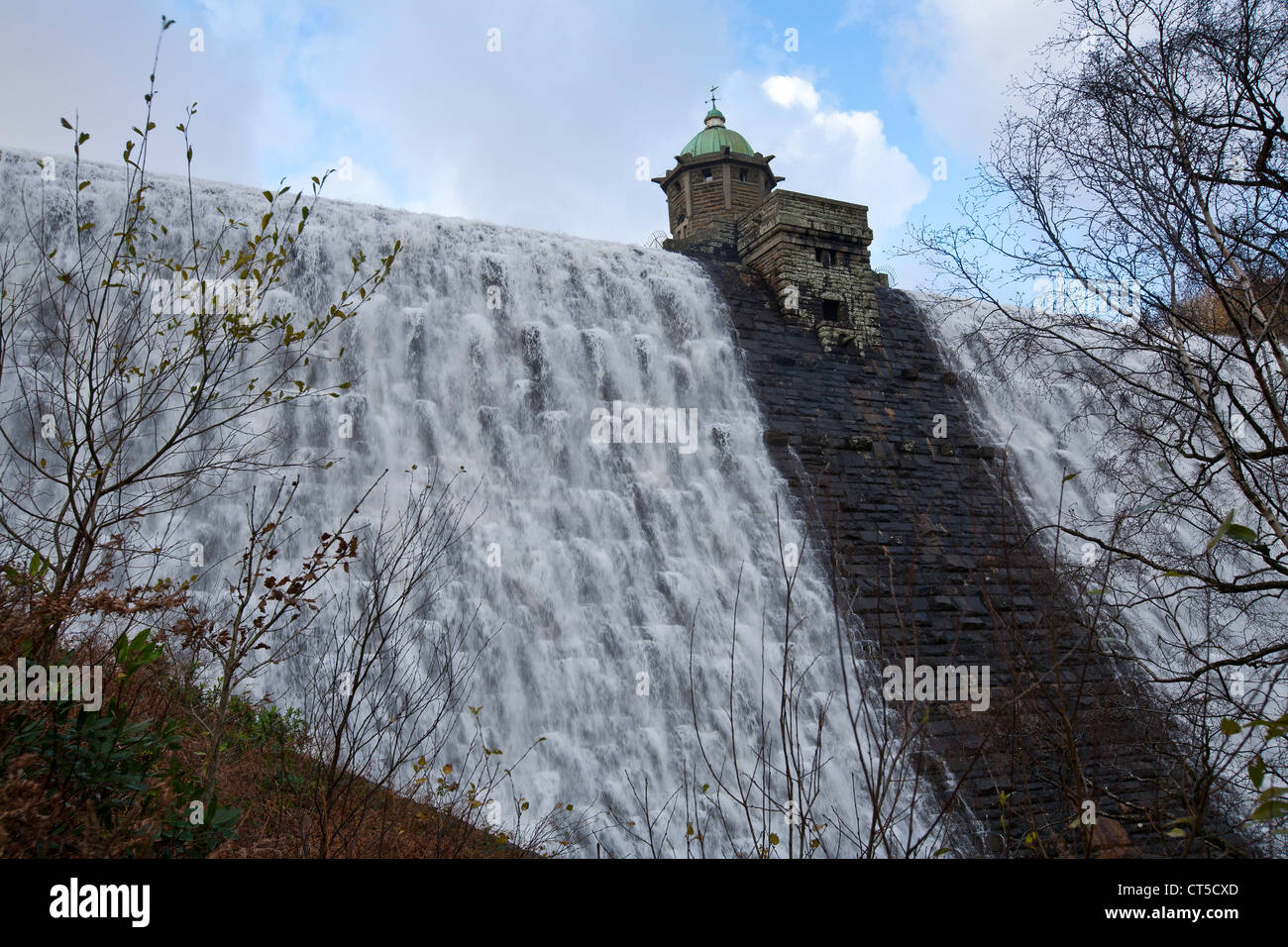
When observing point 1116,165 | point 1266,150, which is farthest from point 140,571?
point 1266,150

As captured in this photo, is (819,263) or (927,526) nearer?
(927,526)

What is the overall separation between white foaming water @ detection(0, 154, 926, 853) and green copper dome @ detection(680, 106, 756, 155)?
15605 mm

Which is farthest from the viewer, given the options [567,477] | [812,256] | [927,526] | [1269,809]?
[812,256]

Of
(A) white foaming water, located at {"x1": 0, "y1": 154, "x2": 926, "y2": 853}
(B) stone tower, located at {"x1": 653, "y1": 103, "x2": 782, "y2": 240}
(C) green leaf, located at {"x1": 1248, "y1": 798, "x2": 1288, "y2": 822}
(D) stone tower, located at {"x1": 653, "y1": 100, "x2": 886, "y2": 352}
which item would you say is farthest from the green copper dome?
(C) green leaf, located at {"x1": 1248, "y1": 798, "x2": 1288, "y2": 822}

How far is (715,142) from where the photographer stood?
29109 millimetres

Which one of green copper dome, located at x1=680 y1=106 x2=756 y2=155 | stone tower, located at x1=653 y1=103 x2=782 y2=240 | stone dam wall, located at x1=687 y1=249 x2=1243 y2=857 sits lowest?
stone dam wall, located at x1=687 y1=249 x2=1243 y2=857

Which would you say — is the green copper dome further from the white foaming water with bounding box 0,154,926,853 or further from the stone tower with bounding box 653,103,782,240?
the white foaming water with bounding box 0,154,926,853

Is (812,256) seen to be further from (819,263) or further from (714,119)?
(714,119)

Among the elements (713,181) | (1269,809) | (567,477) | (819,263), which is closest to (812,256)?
(819,263)

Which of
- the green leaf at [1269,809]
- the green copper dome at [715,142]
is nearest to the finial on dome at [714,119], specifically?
the green copper dome at [715,142]

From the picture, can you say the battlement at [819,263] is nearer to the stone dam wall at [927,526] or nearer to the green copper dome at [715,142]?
the stone dam wall at [927,526]

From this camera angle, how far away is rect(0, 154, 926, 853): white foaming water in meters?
9.05

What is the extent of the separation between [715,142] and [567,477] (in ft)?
71.3
